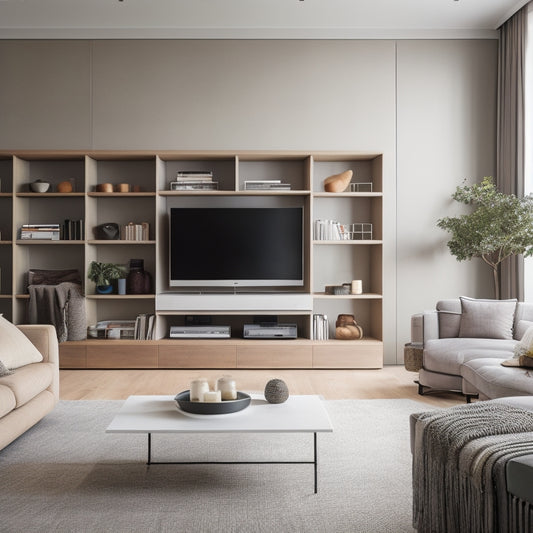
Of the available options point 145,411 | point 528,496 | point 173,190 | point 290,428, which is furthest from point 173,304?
point 528,496

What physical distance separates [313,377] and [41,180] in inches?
127

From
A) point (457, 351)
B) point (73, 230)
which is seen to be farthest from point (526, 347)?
point (73, 230)

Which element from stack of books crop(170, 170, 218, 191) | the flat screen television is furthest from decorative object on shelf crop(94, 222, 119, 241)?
stack of books crop(170, 170, 218, 191)

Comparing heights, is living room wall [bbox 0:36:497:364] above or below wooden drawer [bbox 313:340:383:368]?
above

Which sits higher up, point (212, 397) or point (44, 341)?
point (44, 341)

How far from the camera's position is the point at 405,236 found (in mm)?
5770

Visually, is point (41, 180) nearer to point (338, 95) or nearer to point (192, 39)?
point (192, 39)

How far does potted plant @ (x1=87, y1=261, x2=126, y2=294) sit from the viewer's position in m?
5.43

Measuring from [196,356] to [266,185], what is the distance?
1.78 meters

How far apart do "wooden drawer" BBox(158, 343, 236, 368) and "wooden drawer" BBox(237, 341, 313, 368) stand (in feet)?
0.34

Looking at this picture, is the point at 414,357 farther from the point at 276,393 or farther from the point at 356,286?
the point at 276,393

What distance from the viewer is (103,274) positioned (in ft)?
17.8

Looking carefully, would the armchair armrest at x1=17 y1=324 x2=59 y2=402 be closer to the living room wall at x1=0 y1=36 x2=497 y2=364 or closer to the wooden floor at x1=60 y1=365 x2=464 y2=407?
the wooden floor at x1=60 y1=365 x2=464 y2=407

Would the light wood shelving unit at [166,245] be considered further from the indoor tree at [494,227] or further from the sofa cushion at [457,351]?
the sofa cushion at [457,351]
